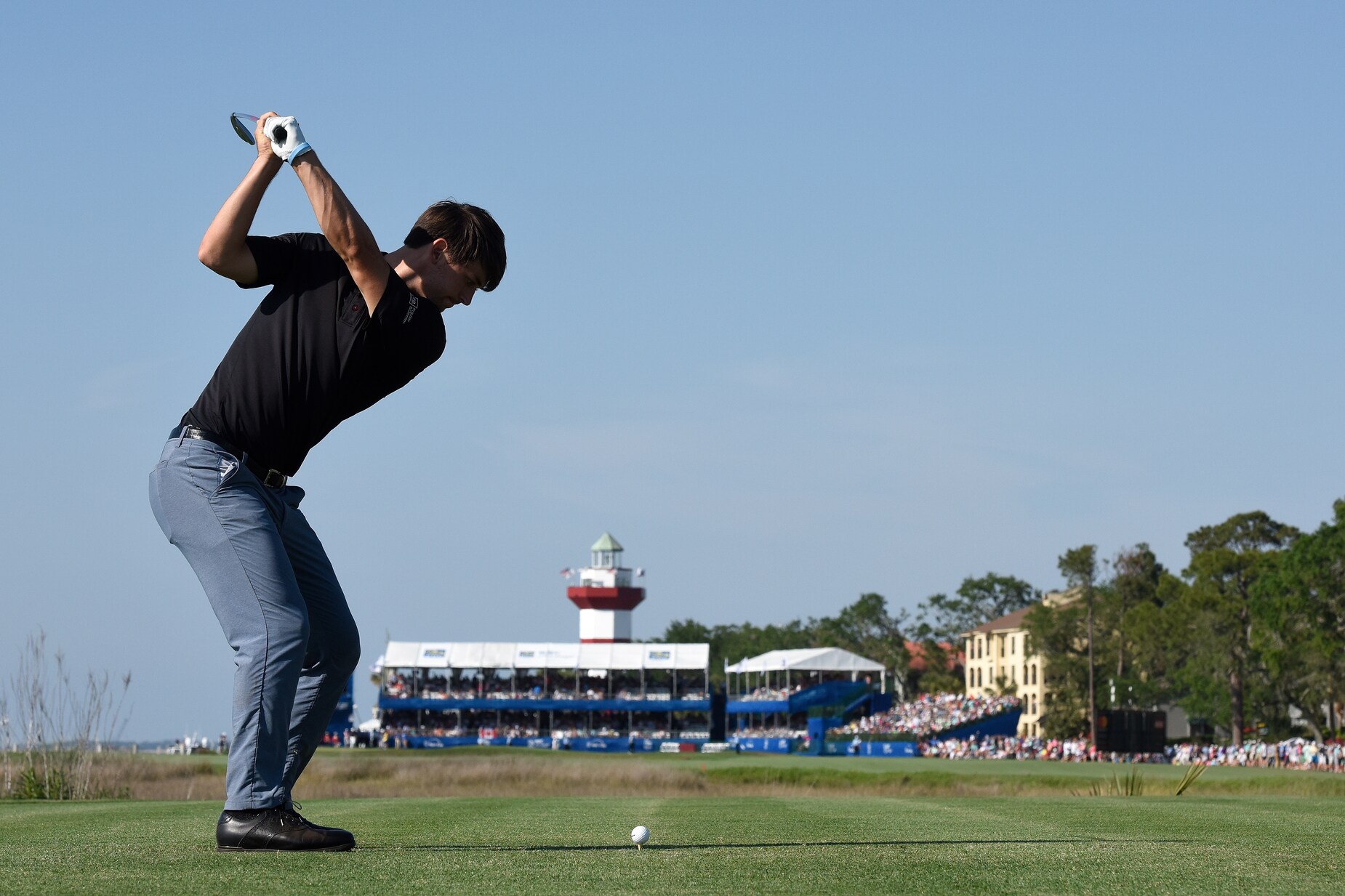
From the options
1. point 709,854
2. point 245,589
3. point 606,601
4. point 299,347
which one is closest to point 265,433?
point 299,347

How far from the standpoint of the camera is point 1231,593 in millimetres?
76875

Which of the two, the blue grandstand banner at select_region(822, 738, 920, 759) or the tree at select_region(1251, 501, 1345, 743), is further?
the blue grandstand banner at select_region(822, 738, 920, 759)

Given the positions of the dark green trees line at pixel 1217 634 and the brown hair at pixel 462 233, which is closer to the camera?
the brown hair at pixel 462 233

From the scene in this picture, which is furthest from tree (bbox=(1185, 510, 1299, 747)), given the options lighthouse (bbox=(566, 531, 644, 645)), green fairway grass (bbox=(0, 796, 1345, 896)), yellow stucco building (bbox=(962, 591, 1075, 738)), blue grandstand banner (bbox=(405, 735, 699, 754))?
green fairway grass (bbox=(0, 796, 1345, 896))

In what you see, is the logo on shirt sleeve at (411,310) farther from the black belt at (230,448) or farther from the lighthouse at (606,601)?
the lighthouse at (606,601)

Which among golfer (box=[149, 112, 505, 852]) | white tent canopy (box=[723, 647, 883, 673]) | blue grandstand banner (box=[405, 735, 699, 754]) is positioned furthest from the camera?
white tent canopy (box=[723, 647, 883, 673])

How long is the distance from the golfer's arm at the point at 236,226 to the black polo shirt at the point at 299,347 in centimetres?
6

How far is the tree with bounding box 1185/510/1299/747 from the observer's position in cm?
6619

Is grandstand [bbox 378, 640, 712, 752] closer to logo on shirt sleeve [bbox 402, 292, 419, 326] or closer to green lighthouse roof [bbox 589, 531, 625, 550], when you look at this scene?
green lighthouse roof [bbox 589, 531, 625, 550]

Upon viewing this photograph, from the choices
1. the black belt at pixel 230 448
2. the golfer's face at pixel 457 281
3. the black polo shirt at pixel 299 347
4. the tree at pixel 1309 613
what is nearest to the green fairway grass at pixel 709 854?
the black belt at pixel 230 448

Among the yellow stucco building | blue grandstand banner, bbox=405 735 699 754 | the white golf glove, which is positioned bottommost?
blue grandstand banner, bbox=405 735 699 754

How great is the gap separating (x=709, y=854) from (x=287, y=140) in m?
2.70

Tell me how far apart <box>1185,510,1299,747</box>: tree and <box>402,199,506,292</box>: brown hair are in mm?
60053

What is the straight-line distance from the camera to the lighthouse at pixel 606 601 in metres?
99.3
